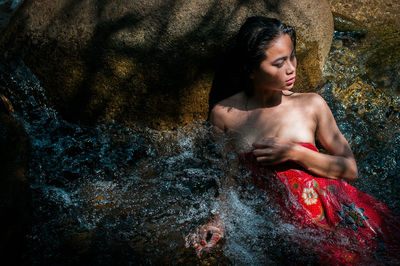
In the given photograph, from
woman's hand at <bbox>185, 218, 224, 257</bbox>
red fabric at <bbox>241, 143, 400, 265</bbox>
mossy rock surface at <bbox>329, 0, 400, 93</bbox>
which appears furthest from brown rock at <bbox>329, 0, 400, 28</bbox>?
woman's hand at <bbox>185, 218, 224, 257</bbox>

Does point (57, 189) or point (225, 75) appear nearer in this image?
point (57, 189)

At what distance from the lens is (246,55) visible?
237 centimetres

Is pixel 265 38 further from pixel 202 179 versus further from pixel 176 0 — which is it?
pixel 202 179

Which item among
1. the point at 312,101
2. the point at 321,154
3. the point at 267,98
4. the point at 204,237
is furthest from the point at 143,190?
the point at 312,101

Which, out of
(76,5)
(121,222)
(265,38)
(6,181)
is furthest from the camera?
(76,5)

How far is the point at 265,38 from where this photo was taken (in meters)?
2.29

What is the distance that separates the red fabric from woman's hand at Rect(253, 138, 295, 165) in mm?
75

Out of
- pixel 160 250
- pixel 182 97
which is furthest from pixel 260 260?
pixel 182 97

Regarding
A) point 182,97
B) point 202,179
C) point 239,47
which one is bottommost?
point 202,179

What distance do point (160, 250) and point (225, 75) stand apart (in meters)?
1.35

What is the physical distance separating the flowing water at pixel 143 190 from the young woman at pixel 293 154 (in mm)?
133

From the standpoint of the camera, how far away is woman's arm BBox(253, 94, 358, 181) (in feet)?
7.32

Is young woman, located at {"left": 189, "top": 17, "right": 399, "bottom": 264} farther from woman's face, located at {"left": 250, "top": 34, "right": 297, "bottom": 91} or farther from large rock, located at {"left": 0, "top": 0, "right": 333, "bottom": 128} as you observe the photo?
large rock, located at {"left": 0, "top": 0, "right": 333, "bottom": 128}

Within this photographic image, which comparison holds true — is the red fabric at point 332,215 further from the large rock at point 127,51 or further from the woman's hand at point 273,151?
the large rock at point 127,51
